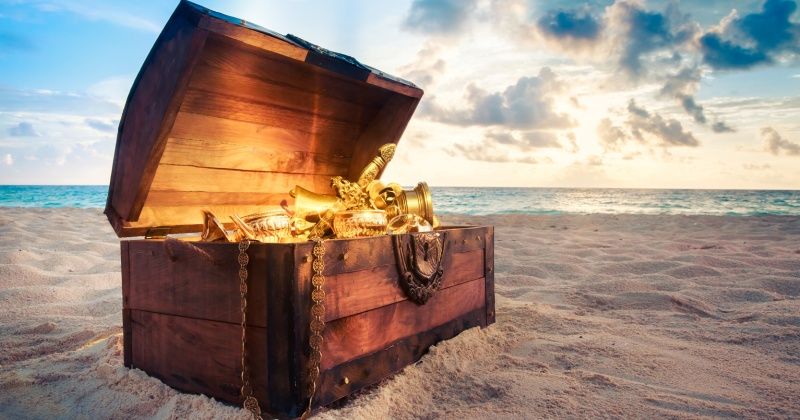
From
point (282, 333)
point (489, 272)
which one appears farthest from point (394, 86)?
point (282, 333)

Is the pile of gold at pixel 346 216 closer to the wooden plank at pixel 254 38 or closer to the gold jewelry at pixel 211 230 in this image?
the gold jewelry at pixel 211 230

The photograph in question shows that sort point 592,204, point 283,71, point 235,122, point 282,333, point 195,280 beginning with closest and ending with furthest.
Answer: point 282,333
point 195,280
point 283,71
point 235,122
point 592,204

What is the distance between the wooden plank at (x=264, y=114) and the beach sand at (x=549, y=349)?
1157mm

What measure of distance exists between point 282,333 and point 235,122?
1.32 m

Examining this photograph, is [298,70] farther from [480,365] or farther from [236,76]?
[480,365]

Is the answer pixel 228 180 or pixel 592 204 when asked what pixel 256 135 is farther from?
pixel 592 204

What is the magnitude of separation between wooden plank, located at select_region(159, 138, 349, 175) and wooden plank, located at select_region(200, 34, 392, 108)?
406mm

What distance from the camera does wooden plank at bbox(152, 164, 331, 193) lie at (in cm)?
233

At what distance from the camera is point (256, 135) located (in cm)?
255

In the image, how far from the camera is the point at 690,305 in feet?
10.6

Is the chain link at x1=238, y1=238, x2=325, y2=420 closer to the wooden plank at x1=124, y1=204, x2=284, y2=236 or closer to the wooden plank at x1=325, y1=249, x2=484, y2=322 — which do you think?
the wooden plank at x1=325, y1=249, x2=484, y2=322

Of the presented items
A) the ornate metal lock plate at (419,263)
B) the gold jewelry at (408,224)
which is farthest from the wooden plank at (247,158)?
the ornate metal lock plate at (419,263)

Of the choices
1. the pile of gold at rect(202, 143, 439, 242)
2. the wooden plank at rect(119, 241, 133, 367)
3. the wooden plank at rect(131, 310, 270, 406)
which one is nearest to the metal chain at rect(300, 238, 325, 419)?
the wooden plank at rect(131, 310, 270, 406)

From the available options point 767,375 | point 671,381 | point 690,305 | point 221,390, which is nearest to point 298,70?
point 221,390
